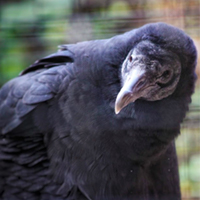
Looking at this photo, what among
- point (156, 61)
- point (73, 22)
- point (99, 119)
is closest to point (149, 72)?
point (156, 61)

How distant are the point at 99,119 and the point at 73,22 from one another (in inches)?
17.3

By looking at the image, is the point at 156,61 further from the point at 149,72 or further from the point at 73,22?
the point at 73,22

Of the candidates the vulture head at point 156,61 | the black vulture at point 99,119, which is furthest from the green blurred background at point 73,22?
the vulture head at point 156,61

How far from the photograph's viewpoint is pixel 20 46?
179 cm

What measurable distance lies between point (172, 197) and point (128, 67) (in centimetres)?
69

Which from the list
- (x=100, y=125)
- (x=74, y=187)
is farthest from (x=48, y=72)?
(x=74, y=187)

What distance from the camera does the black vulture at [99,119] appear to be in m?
1.62

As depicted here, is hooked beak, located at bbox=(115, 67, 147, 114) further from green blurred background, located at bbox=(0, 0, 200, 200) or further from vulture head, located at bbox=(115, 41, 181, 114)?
green blurred background, located at bbox=(0, 0, 200, 200)

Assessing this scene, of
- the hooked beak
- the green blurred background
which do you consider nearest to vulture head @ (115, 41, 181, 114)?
the hooked beak

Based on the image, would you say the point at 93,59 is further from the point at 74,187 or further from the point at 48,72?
the point at 74,187

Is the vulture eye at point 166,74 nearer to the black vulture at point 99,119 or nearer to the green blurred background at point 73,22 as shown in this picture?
the black vulture at point 99,119

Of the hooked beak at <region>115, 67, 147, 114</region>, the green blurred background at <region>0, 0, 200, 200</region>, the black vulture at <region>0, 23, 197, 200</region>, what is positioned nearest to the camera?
the hooked beak at <region>115, 67, 147, 114</region>

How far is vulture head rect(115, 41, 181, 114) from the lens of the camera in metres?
1.56

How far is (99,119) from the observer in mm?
1672
